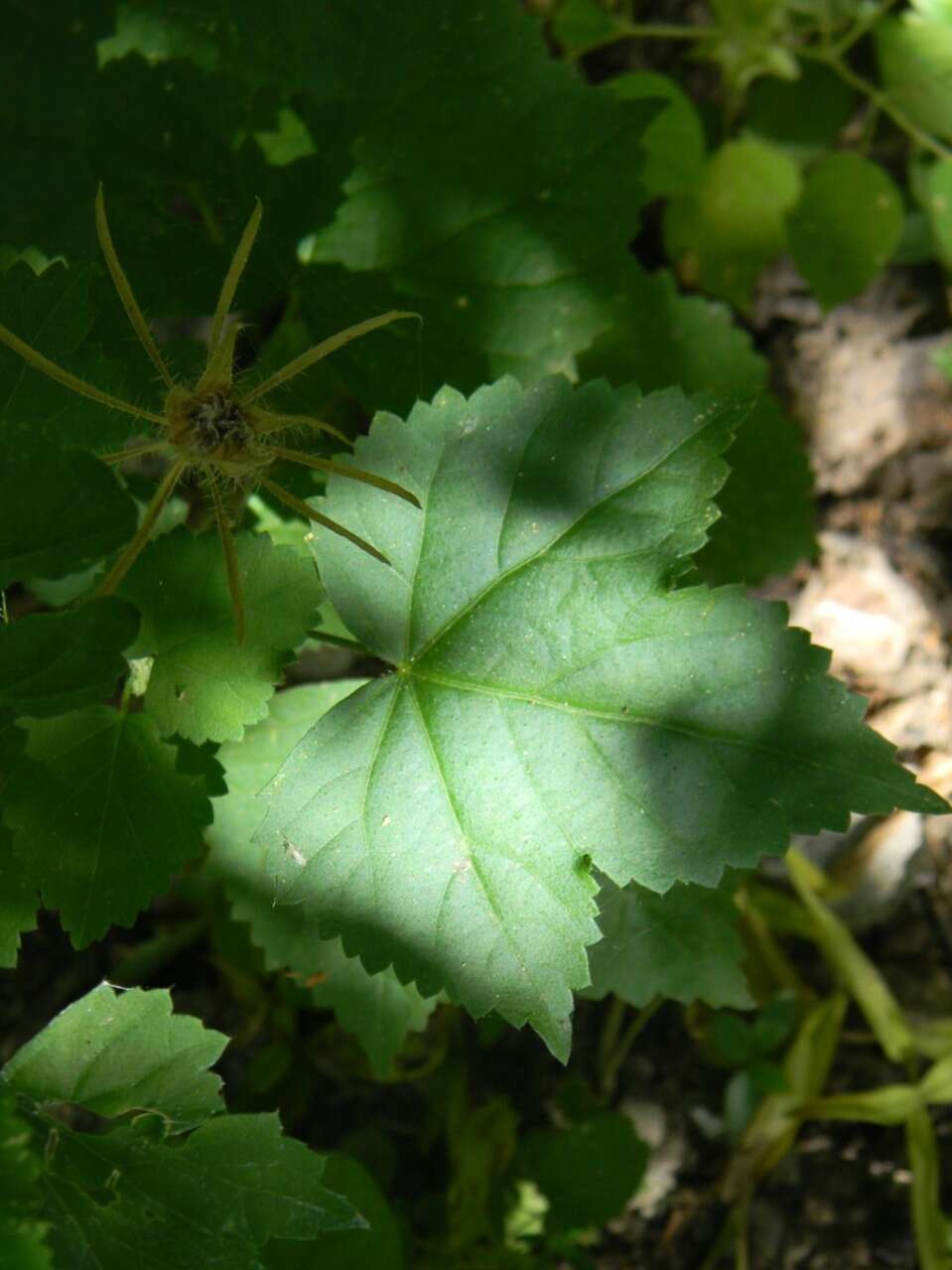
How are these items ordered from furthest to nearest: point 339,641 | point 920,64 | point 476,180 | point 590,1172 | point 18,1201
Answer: point 920,64 < point 590,1172 < point 476,180 < point 339,641 < point 18,1201

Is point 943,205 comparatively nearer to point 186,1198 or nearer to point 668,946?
point 668,946

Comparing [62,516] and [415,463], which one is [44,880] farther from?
[415,463]

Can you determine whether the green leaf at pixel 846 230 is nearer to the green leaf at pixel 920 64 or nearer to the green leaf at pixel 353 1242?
the green leaf at pixel 920 64

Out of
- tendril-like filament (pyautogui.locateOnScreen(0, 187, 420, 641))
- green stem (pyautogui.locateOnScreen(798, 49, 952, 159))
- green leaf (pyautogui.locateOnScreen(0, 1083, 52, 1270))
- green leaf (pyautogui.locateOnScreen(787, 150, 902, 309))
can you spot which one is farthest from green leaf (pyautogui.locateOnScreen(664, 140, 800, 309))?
green leaf (pyautogui.locateOnScreen(0, 1083, 52, 1270))

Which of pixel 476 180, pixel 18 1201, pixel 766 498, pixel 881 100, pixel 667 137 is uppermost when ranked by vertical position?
pixel 881 100

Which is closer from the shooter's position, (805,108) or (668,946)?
(668,946)

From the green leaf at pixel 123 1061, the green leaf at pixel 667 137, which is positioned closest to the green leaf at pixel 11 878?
the green leaf at pixel 123 1061

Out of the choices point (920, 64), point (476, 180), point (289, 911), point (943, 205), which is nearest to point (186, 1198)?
point (289, 911)

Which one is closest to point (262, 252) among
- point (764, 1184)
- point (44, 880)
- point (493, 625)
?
point (493, 625)
